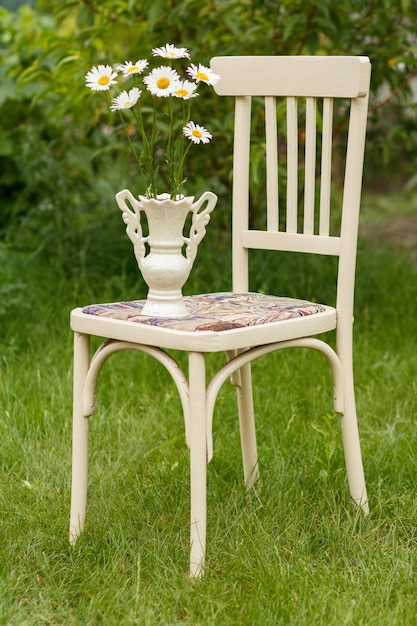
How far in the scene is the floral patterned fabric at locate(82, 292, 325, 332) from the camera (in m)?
1.96

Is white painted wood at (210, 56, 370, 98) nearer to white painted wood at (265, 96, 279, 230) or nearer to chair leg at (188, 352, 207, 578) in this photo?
white painted wood at (265, 96, 279, 230)

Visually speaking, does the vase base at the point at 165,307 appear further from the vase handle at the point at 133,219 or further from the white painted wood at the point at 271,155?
the white painted wood at the point at 271,155

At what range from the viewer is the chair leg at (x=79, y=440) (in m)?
2.16

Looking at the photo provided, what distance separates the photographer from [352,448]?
90.0 inches

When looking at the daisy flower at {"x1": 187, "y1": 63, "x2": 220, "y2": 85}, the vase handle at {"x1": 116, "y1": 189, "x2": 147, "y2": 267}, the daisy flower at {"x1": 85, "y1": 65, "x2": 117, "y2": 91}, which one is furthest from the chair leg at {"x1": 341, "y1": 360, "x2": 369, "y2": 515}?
the daisy flower at {"x1": 85, "y1": 65, "x2": 117, "y2": 91}

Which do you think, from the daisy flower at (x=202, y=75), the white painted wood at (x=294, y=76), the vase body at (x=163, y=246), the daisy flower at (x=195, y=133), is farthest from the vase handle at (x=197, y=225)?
the white painted wood at (x=294, y=76)

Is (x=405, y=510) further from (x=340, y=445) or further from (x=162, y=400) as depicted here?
(x=162, y=400)

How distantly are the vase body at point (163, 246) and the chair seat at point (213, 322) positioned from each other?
41mm

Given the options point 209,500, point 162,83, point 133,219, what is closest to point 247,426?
point 209,500

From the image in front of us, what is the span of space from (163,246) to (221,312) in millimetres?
186

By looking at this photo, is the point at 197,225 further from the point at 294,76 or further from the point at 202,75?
the point at 294,76

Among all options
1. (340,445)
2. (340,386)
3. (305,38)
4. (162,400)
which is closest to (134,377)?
(162,400)

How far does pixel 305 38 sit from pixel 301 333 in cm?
187

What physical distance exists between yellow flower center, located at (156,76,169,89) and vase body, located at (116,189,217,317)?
0.69 ft
